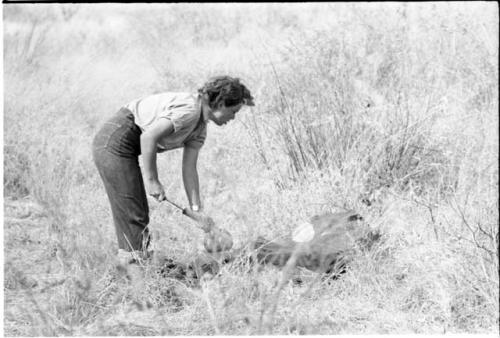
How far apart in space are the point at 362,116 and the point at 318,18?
11.0ft

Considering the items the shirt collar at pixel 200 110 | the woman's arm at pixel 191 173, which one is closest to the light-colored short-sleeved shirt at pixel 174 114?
the shirt collar at pixel 200 110

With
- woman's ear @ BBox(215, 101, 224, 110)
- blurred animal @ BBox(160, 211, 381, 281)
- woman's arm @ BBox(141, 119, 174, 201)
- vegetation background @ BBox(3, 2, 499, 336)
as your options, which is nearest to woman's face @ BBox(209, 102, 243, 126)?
woman's ear @ BBox(215, 101, 224, 110)

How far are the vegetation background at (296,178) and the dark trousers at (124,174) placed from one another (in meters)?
0.16

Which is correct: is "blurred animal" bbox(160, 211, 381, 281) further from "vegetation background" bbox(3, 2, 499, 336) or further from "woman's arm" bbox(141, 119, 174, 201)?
"woman's arm" bbox(141, 119, 174, 201)

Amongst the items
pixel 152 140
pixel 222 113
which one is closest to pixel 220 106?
pixel 222 113

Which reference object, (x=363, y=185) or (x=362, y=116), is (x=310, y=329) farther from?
(x=362, y=116)

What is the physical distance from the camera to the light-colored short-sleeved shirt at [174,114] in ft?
9.68

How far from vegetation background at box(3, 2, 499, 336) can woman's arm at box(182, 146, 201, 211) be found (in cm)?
19

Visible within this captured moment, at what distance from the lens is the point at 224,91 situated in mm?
2951

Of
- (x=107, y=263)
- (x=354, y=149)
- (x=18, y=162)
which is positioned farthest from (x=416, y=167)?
(x=18, y=162)

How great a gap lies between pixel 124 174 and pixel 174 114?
0.41 metres

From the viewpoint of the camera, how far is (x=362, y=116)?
4.02 meters

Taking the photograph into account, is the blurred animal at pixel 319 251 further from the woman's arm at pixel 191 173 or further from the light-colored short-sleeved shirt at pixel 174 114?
the light-colored short-sleeved shirt at pixel 174 114

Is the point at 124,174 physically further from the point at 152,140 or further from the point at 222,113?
the point at 222,113
